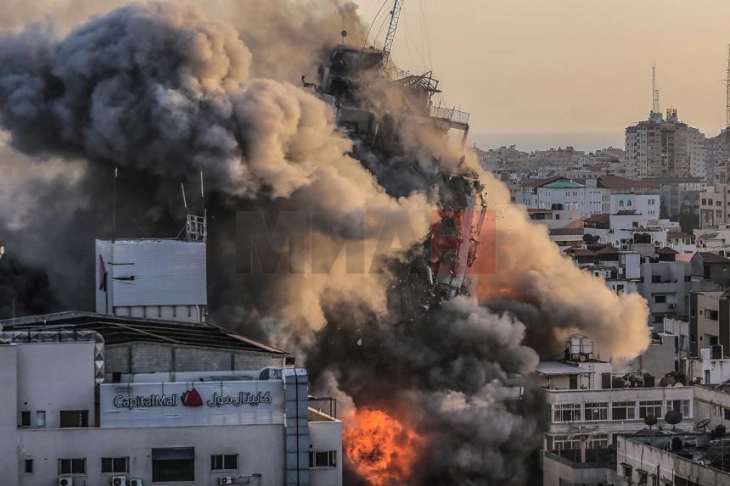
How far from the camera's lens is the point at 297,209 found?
52.4m

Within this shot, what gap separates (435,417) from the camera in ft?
170

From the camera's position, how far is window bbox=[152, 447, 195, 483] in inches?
1356

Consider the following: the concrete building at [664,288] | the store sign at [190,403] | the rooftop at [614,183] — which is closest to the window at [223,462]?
the store sign at [190,403]

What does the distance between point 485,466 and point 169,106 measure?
42.8 feet

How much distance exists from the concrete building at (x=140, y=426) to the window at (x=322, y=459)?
2cm

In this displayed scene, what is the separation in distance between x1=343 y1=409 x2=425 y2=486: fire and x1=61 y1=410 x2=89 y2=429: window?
14.2 meters

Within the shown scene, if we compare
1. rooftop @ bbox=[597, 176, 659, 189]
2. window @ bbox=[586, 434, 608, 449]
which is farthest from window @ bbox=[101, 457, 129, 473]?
rooftop @ bbox=[597, 176, 659, 189]

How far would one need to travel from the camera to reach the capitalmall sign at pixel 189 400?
34.8m

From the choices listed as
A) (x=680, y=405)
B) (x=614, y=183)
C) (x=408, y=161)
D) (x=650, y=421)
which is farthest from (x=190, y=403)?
(x=614, y=183)

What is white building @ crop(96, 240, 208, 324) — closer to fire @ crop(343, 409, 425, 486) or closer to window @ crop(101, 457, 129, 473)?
fire @ crop(343, 409, 425, 486)

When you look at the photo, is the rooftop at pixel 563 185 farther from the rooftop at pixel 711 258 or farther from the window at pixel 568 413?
the window at pixel 568 413

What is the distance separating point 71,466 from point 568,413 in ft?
68.6

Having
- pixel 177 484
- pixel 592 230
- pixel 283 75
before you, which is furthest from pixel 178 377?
pixel 592 230

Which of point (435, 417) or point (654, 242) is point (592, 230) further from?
point (435, 417)
